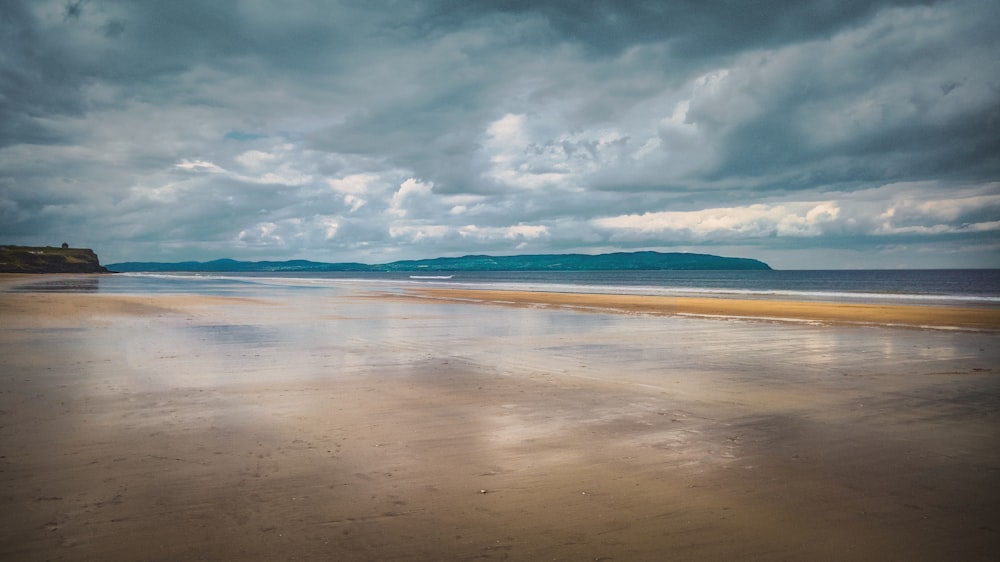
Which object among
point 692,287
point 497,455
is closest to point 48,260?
point 692,287

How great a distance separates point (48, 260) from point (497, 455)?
196 m

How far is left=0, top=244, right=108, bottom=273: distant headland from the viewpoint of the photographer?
147 meters

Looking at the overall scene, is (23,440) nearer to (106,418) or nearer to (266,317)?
(106,418)

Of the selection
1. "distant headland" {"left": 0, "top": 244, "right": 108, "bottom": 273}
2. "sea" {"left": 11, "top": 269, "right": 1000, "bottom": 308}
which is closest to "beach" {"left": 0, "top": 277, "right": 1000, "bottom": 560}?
"sea" {"left": 11, "top": 269, "right": 1000, "bottom": 308}

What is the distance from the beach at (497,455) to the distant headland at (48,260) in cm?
16217

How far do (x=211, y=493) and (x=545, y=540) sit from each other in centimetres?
298

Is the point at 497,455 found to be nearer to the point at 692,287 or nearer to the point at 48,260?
the point at 692,287

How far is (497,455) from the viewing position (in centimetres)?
657

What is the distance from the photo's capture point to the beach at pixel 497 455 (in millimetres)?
4488

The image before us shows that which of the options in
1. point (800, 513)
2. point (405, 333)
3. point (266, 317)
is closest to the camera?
point (800, 513)

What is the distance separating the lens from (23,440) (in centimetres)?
698

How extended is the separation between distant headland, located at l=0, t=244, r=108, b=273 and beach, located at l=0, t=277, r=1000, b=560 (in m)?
162

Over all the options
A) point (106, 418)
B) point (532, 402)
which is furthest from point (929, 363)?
point (106, 418)

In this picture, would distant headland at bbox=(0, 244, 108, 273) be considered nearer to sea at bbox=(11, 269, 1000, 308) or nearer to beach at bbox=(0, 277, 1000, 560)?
sea at bbox=(11, 269, 1000, 308)
